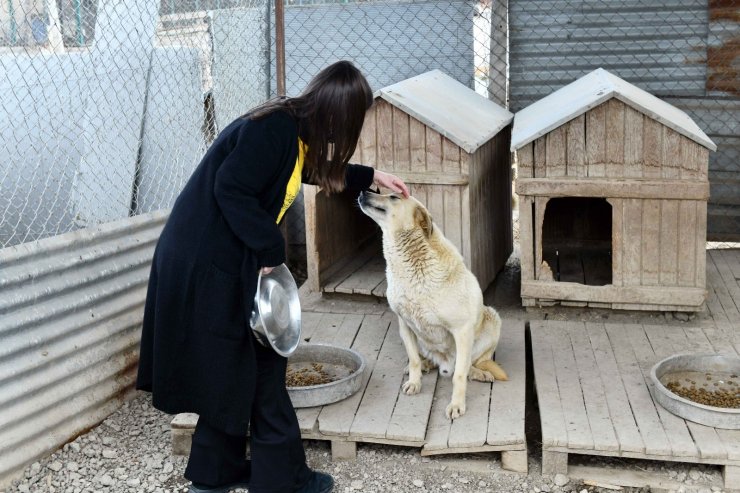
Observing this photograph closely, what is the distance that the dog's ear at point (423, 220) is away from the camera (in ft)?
14.9

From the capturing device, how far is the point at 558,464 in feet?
13.2

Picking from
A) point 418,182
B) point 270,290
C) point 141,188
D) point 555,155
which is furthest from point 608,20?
point 270,290

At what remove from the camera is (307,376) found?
15.6ft

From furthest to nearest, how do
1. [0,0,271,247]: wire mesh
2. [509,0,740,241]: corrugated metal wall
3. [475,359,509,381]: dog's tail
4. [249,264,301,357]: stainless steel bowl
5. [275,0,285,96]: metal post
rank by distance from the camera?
1. [509,0,740,241]: corrugated metal wall
2. [275,0,285,96]: metal post
3. [0,0,271,247]: wire mesh
4. [475,359,509,381]: dog's tail
5. [249,264,301,357]: stainless steel bowl

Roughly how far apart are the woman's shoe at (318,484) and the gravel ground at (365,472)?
0.21 feet

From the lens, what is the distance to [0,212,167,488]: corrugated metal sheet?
3994 millimetres

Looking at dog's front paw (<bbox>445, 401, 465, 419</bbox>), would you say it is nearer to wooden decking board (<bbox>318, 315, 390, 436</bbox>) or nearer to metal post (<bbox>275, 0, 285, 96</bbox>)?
wooden decking board (<bbox>318, 315, 390, 436</bbox>)

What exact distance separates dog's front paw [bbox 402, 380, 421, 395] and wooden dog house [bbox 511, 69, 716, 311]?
1534 mm

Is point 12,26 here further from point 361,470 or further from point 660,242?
point 660,242

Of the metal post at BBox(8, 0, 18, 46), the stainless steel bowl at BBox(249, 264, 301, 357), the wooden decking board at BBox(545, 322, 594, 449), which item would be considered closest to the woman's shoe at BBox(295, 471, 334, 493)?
the stainless steel bowl at BBox(249, 264, 301, 357)

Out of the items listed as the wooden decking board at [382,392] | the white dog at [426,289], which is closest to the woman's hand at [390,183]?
the white dog at [426,289]

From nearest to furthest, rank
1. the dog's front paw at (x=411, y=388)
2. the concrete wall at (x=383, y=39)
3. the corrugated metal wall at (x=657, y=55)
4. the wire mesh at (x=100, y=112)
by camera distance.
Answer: the dog's front paw at (x=411, y=388), the wire mesh at (x=100, y=112), the corrugated metal wall at (x=657, y=55), the concrete wall at (x=383, y=39)

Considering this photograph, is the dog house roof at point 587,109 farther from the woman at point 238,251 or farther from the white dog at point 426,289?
the woman at point 238,251

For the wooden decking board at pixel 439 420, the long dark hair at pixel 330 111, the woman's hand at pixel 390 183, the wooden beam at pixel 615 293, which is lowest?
the wooden decking board at pixel 439 420
